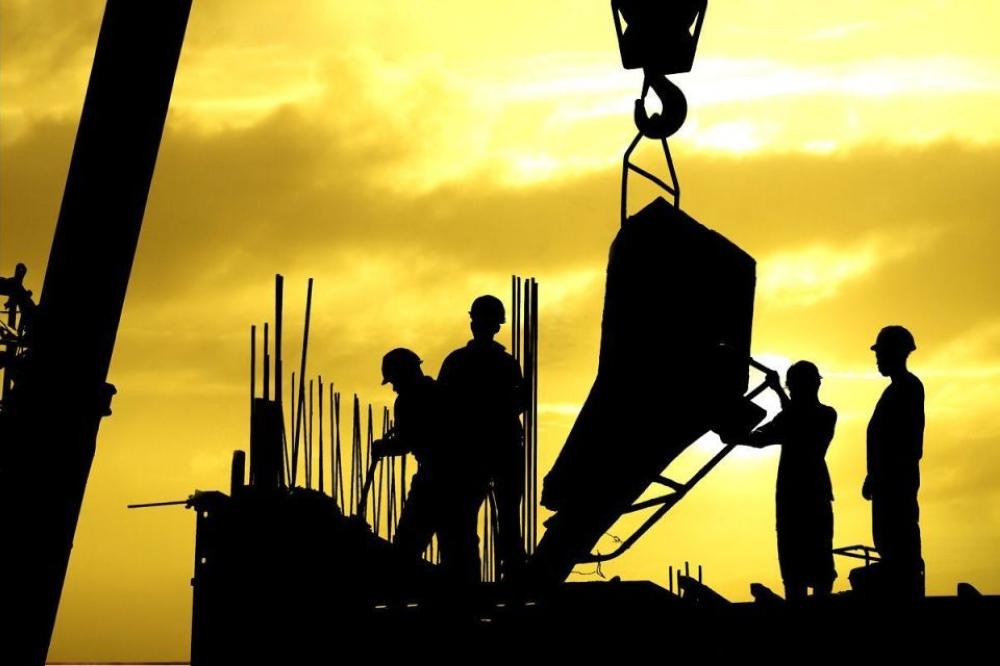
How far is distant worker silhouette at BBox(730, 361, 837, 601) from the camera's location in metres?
10.9

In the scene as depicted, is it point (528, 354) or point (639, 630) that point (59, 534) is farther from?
point (528, 354)

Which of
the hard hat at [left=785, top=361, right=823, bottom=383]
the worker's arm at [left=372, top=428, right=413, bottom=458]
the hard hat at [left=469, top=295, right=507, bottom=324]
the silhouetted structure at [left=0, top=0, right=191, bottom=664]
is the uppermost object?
the hard hat at [left=469, top=295, right=507, bottom=324]

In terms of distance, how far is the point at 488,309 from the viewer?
1035 centimetres

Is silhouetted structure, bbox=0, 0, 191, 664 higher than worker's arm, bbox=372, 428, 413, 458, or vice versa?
worker's arm, bbox=372, 428, 413, 458

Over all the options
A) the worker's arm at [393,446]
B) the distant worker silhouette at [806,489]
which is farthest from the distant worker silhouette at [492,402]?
the distant worker silhouette at [806,489]

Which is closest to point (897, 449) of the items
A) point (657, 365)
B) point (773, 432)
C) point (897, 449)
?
point (897, 449)

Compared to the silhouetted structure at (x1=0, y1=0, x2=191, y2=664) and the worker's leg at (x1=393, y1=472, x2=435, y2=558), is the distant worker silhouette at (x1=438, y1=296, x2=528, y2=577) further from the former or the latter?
the silhouetted structure at (x1=0, y1=0, x2=191, y2=664)

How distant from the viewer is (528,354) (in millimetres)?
14398

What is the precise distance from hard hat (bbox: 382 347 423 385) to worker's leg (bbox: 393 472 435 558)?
0.78 m

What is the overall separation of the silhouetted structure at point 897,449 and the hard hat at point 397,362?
319cm

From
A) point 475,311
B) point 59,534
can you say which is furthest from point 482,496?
point 59,534

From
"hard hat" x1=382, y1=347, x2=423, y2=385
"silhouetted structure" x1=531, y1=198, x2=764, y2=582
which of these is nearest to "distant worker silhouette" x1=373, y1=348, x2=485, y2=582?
"hard hat" x1=382, y1=347, x2=423, y2=385

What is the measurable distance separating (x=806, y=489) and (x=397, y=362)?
3.04 meters

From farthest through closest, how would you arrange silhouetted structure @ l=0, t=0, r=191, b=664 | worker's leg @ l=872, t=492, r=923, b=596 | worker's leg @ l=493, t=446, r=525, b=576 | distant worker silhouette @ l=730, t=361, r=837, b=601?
1. distant worker silhouette @ l=730, t=361, r=837, b=601
2. worker's leg @ l=493, t=446, r=525, b=576
3. worker's leg @ l=872, t=492, r=923, b=596
4. silhouetted structure @ l=0, t=0, r=191, b=664
